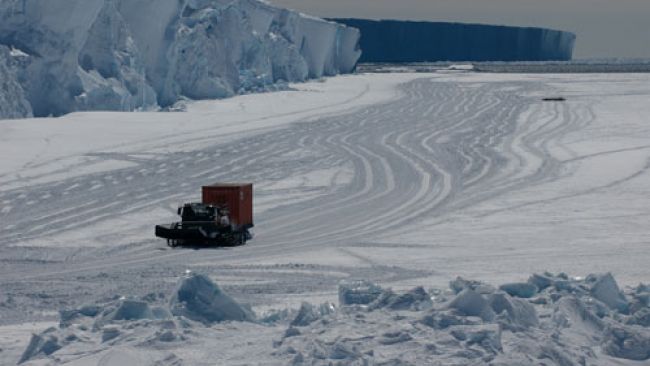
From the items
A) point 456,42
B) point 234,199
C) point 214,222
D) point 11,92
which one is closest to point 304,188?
point 234,199

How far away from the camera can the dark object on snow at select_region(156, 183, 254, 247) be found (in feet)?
43.0

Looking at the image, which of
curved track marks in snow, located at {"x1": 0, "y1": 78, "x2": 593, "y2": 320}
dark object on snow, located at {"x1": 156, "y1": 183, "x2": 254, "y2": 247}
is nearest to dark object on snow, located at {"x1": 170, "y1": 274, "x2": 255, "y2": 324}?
curved track marks in snow, located at {"x1": 0, "y1": 78, "x2": 593, "y2": 320}

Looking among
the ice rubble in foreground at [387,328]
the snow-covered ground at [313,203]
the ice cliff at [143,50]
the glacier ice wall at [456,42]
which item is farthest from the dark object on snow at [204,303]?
the glacier ice wall at [456,42]

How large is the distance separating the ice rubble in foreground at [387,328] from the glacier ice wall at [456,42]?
110912 mm

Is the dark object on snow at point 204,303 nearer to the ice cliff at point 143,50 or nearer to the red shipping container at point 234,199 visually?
the red shipping container at point 234,199

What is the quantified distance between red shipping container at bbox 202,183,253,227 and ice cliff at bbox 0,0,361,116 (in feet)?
45.0

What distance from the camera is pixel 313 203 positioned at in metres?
16.6

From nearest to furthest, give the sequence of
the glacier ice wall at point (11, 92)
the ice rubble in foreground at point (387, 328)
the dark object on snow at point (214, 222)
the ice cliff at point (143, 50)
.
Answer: the ice rubble in foreground at point (387, 328)
the dark object on snow at point (214, 222)
the glacier ice wall at point (11, 92)
the ice cliff at point (143, 50)

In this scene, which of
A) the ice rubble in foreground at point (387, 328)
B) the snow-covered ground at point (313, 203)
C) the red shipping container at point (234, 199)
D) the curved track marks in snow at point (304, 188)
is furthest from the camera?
the red shipping container at point (234, 199)

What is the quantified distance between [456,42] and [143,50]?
3647 inches

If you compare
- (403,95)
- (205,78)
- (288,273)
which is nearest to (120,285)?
(288,273)

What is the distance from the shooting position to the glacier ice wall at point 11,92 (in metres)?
26.9

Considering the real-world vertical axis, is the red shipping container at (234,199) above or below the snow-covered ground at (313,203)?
above

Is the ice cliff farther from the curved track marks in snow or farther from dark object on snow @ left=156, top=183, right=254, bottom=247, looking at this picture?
dark object on snow @ left=156, top=183, right=254, bottom=247
